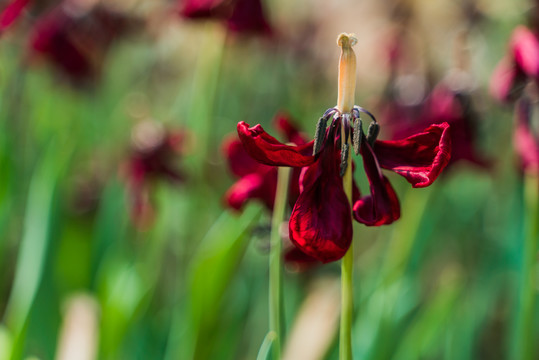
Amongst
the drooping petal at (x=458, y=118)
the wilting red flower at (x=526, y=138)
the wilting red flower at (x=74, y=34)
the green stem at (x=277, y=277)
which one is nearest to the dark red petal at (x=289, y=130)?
the green stem at (x=277, y=277)

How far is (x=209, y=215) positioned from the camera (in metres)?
2.12

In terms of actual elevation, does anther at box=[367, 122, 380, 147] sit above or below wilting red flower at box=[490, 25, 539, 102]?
below

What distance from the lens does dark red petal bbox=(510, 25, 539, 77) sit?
3.47 feet

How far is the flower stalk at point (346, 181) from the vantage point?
60cm

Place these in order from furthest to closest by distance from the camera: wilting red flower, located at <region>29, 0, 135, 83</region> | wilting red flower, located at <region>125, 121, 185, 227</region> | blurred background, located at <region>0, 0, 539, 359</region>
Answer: wilting red flower, located at <region>29, 0, 135, 83</region>, wilting red flower, located at <region>125, 121, 185, 227</region>, blurred background, located at <region>0, 0, 539, 359</region>

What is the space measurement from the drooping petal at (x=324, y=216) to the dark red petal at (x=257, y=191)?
31 centimetres

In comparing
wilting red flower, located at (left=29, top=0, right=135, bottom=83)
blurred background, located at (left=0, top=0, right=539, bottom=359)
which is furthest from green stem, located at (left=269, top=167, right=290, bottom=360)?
wilting red flower, located at (left=29, top=0, right=135, bottom=83)

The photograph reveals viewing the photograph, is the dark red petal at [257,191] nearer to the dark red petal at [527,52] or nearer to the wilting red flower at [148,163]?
the dark red petal at [527,52]

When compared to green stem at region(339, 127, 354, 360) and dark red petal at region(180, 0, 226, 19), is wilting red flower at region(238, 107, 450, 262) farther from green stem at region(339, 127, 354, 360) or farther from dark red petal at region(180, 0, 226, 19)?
dark red petal at region(180, 0, 226, 19)

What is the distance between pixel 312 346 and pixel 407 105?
3.39 feet

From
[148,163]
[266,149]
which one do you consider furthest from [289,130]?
[148,163]

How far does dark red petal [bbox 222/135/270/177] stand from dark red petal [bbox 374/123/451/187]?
0.32 meters

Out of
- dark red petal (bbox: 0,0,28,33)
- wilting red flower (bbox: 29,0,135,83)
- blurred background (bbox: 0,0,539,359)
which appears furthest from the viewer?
wilting red flower (bbox: 29,0,135,83)

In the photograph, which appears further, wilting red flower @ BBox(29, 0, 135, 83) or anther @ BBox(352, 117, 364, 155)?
wilting red flower @ BBox(29, 0, 135, 83)
